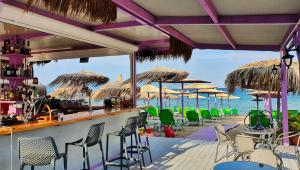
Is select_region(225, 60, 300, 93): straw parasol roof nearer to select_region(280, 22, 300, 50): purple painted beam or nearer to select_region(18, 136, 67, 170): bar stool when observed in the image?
select_region(280, 22, 300, 50): purple painted beam

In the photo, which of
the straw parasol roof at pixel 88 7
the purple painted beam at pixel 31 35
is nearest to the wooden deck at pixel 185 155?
the straw parasol roof at pixel 88 7

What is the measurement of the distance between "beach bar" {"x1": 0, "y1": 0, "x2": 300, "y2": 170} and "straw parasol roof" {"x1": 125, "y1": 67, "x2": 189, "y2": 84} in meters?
3.86

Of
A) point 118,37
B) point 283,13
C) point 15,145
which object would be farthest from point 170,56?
point 15,145

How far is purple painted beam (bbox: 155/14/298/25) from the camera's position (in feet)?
16.0

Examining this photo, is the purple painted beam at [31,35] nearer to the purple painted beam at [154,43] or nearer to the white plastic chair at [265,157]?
the purple painted beam at [154,43]

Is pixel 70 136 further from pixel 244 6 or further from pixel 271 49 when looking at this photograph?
pixel 271 49

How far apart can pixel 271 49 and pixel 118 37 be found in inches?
154

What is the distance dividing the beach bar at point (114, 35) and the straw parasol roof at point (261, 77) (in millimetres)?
1847

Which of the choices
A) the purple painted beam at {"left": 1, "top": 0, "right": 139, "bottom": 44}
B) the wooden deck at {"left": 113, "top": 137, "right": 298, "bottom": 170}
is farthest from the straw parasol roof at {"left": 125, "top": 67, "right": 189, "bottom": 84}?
the purple painted beam at {"left": 1, "top": 0, "right": 139, "bottom": 44}

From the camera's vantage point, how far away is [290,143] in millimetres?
8023

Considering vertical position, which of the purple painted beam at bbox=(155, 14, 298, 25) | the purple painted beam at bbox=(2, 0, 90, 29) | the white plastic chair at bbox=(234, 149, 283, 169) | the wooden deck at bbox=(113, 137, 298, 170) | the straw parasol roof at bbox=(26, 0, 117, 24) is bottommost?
the wooden deck at bbox=(113, 137, 298, 170)

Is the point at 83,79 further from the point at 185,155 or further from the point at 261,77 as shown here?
the point at 185,155

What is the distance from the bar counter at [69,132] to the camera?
3891mm

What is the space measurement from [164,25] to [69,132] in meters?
2.38
